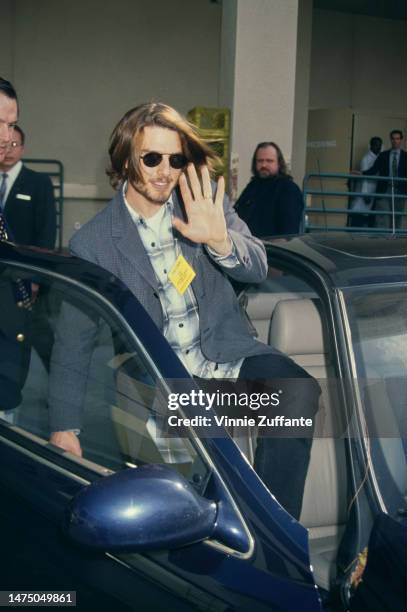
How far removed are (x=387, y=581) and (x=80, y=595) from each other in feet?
1.91

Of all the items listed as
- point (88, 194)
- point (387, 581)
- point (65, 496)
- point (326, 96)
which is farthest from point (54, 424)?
point (326, 96)

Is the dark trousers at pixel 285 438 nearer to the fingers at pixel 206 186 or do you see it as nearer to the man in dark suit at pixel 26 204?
the fingers at pixel 206 186

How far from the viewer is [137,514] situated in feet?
5.69

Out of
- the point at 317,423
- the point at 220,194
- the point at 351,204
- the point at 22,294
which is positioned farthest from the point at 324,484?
the point at 351,204

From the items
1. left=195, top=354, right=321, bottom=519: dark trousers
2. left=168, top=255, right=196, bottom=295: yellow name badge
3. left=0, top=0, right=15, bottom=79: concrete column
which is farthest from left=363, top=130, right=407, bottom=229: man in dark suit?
left=195, top=354, right=321, bottom=519: dark trousers

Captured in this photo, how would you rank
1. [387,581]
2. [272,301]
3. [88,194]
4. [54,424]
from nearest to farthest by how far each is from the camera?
[387,581], [54,424], [272,301], [88,194]

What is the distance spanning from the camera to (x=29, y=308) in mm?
2463

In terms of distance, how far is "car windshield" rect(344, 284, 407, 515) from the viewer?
2.12 m

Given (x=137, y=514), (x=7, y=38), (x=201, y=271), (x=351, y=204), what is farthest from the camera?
(x=351, y=204)

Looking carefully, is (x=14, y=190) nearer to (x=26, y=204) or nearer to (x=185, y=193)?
(x=26, y=204)

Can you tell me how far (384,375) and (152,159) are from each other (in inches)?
34.8

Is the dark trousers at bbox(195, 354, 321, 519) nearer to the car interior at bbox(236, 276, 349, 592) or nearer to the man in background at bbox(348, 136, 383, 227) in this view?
the car interior at bbox(236, 276, 349, 592)

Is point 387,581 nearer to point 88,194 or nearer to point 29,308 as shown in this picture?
point 29,308

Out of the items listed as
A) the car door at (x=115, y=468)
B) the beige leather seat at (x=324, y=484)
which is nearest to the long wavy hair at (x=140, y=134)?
the car door at (x=115, y=468)
